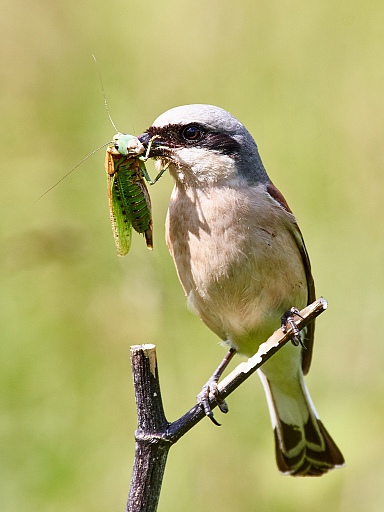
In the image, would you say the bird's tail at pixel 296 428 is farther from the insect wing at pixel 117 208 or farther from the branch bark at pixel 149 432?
the branch bark at pixel 149 432

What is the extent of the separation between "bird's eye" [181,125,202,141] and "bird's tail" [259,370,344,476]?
5.15 ft

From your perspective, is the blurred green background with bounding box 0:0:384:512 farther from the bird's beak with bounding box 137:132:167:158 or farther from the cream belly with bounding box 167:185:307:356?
the bird's beak with bounding box 137:132:167:158

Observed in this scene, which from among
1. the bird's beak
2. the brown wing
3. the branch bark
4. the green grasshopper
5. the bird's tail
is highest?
the bird's beak

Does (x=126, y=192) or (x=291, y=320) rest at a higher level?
(x=126, y=192)

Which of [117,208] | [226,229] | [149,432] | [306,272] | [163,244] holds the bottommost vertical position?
[149,432]

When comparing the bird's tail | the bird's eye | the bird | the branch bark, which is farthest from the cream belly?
the branch bark

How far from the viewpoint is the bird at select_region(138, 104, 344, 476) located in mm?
3975

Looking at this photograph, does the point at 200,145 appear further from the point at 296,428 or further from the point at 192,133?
the point at 296,428

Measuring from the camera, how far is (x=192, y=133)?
3988mm

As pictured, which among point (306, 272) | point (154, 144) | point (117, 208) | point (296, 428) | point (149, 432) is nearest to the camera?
point (149, 432)

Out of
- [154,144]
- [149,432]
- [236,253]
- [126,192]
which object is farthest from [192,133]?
[149,432]

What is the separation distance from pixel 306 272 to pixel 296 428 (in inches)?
40.3

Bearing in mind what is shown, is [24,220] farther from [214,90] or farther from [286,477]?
[286,477]

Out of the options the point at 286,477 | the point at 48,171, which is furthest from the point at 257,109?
the point at 286,477
